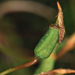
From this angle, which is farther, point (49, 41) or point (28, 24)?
point (28, 24)

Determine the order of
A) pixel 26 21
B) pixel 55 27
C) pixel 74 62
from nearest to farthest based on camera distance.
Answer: pixel 55 27, pixel 74 62, pixel 26 21

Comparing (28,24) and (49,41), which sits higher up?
(28,24)

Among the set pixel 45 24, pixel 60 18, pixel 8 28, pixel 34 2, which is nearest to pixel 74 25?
pixel 45 24

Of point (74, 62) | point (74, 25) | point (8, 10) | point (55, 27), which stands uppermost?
point (8, 10)

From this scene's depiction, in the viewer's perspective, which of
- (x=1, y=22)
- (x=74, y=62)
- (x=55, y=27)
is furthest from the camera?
(x=1, y=22)

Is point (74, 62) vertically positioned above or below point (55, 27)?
below

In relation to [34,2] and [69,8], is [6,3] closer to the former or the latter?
[34,2]

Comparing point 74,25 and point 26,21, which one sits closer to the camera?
point 74,25

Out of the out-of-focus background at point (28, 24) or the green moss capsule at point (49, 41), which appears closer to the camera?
the green moss capsule at point (49, 41)
